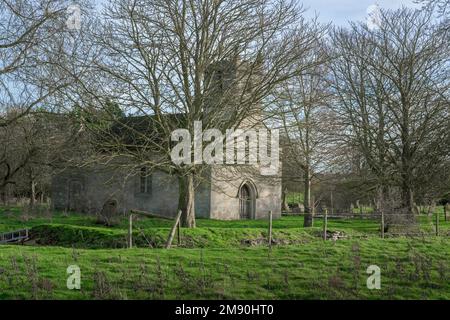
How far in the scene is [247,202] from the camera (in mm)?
30703

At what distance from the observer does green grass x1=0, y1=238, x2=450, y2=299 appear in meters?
8.45

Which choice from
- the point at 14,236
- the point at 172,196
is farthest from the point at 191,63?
the point at 172,196

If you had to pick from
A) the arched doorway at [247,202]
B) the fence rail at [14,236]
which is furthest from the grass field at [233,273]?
the arched doorway at [247,202]

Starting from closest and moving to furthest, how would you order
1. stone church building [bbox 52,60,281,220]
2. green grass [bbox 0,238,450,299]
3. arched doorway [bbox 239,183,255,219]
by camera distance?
green grass [bbox 0,238,450,299] < stone church building [bbox 52,60,281,220] < arched doorway [bbox 239,183,255,219]

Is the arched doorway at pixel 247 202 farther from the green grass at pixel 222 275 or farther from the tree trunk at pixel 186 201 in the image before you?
the green grass at pixel 222 275

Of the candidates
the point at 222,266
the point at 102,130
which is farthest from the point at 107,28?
the point at 222,266

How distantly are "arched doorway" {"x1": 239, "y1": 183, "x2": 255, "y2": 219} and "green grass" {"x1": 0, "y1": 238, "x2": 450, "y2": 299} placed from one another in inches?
676

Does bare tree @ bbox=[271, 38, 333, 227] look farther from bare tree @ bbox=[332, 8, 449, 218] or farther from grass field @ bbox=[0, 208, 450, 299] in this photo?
grass field @ bbox=[0, 208, 450, 299]

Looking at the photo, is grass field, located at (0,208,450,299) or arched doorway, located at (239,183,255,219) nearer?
grass field, located at (0,208,450,299)

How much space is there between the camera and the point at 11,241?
18.5m

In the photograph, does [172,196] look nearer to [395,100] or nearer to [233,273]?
[395,100]

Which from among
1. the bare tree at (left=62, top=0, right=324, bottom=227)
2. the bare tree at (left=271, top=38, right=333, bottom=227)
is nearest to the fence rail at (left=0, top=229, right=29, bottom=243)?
the bare tree at (left=62, top=0, right=324, bottom=227)

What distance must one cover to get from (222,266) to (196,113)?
7.99 m
